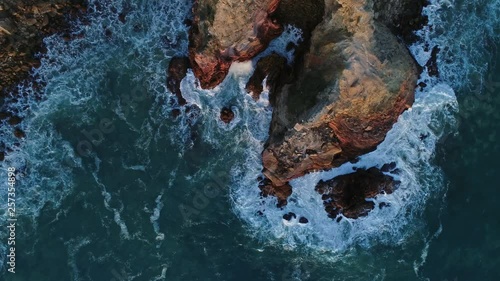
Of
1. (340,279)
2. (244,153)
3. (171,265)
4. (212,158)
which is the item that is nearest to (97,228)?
(171,265)

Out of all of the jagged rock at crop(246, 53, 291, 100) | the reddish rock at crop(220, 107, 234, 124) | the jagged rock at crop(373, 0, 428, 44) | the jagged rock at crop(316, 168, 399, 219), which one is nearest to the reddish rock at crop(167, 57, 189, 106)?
the reddish rock at crop(220, 107, 234, 124)

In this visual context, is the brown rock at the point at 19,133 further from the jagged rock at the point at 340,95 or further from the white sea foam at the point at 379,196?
the jagged rock at the point at 340,95

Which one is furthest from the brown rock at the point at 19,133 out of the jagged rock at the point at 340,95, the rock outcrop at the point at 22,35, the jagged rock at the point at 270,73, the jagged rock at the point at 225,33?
the jagged rock at the point at 340,95

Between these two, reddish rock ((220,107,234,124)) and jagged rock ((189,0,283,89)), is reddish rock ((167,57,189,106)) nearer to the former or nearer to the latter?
jagged rock ((189,0,283,89))

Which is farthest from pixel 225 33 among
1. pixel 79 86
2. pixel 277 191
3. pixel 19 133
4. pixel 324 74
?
pixel 19 133

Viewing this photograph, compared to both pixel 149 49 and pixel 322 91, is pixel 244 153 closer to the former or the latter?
pixel 322 91

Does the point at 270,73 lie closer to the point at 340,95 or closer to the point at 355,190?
the point at 340,95
